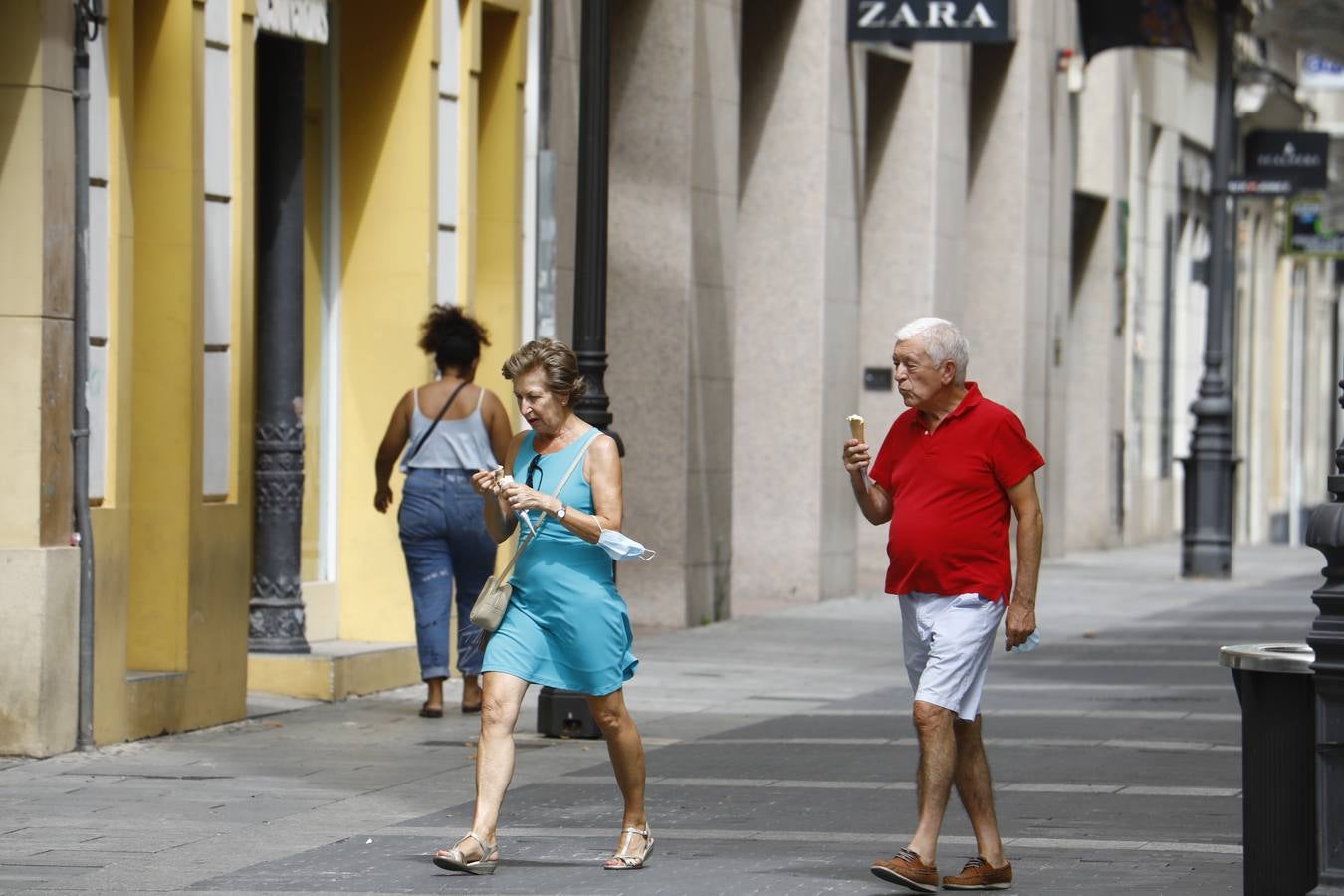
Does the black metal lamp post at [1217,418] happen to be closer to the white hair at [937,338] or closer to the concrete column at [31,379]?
the concrete column at [31,379]

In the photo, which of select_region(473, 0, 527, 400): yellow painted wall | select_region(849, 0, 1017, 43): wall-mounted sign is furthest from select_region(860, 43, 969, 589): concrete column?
select_region(473, 0, 527, 400): yellow painted wall

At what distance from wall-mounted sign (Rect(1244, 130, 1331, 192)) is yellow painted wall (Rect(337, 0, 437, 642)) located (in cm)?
1858

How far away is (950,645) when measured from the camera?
26.2ft

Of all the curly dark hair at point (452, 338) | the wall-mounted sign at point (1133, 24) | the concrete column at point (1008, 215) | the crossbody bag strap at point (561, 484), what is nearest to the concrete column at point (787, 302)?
the concrete column at point (1008, 215)

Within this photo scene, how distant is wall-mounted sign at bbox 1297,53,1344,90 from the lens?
47.6 metres

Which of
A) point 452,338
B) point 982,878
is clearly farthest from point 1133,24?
point 982,878

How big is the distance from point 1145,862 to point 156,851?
10.5 feet

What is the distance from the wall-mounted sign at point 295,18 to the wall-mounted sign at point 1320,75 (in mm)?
36139

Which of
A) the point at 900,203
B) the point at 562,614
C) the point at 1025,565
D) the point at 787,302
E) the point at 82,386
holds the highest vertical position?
the point at 900,203

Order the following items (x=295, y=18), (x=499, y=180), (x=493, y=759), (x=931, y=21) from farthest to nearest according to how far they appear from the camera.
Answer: (x=931, y=21)
(x=499, y=180)
(x=295, y=18)
(x=493, y=759)

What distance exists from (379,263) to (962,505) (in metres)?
7.09

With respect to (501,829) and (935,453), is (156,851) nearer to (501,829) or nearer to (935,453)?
(501,829)

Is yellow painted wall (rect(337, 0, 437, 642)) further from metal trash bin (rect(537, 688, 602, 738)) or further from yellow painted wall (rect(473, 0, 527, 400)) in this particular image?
metal trash bin (rect(537, 688, 602, 738))

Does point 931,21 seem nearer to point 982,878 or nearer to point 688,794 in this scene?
point 688,794
